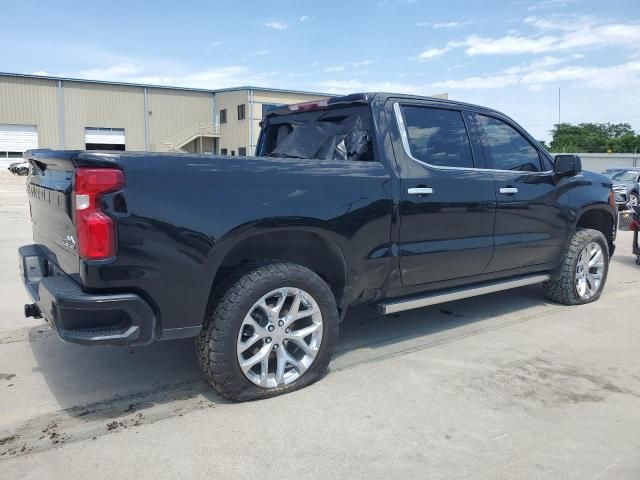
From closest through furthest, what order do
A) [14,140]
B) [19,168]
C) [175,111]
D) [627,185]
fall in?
[627,185], [19,168], [14,140], [175,111]

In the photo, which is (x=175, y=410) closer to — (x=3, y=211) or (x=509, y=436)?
(x=509, y=436)

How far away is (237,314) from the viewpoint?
3.08 meters

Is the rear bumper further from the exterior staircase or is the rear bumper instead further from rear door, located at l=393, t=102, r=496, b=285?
the exterior staircase

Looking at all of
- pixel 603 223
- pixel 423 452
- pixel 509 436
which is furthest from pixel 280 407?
pixel 603 223

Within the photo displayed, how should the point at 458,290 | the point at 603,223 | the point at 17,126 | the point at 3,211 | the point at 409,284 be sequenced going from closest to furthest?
1. the point at 409,284
2. the point at 458,290
3. the point at 603,223
4. the point at 3,211
5. the point at 17,126

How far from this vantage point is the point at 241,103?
44.6m

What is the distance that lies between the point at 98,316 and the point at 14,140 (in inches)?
1838

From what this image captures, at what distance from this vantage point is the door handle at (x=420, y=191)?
3.81 meters

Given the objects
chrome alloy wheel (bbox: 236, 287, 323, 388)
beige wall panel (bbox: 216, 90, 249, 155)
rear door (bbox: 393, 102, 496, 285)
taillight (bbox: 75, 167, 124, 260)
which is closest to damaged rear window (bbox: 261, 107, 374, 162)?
rear door (bbox: 393, 102, 496, 285)

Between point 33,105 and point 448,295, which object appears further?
point 33,105

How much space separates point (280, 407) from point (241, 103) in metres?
43.6

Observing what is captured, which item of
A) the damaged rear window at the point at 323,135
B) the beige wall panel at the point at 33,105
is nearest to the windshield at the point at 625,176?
the damaged rear window at the point at 323,135

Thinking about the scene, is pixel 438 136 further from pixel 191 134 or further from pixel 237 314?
pixel 191 134

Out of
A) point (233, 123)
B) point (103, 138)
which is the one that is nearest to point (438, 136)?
point (233, 123)
